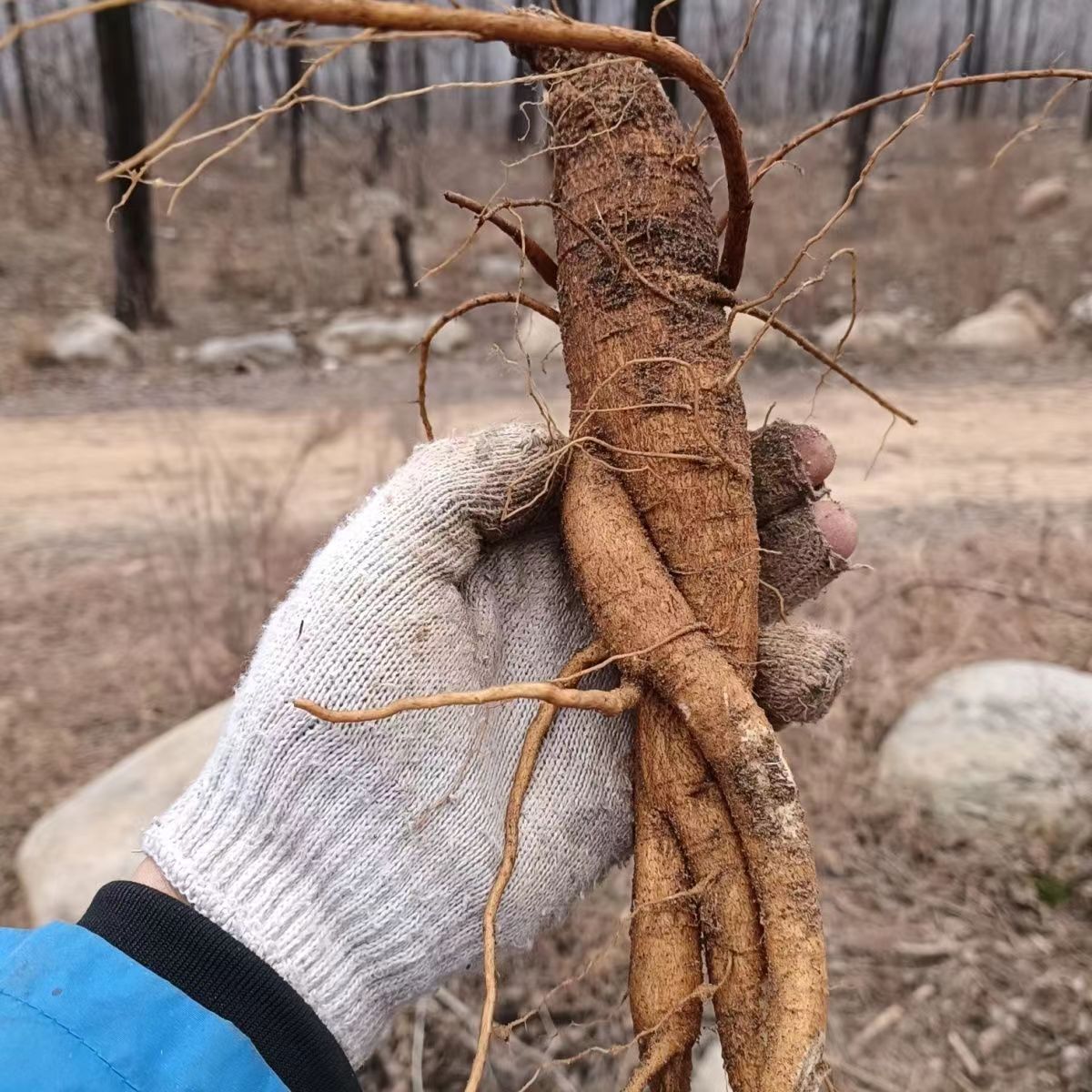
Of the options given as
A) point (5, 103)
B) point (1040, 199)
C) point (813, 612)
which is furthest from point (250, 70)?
point (813, 612)

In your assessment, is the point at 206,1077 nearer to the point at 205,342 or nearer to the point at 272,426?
the point at 272,426

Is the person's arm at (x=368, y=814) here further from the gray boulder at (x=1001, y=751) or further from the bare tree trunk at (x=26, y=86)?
the bare tree trunk at (x=26, y=86)

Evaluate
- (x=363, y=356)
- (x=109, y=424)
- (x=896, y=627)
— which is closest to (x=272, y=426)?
(x=109, y=424)

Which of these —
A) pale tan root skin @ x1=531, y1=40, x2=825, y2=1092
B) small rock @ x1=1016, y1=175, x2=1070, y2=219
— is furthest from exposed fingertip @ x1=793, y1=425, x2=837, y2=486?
small rock @ x1=1016, y1=175, x2=1070, y2=219

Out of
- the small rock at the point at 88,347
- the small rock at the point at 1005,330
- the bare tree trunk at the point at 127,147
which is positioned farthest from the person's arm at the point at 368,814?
the bare tree trunk at the point at 127,147

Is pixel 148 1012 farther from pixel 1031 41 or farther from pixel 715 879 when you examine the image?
pixel 1031 41

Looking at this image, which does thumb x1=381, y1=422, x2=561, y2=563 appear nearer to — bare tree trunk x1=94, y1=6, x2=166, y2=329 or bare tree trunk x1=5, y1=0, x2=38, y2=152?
bare tree trunk x1=94, y1=6, x2=166, y2=329

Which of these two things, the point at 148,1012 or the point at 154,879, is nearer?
the point at 148,1012
